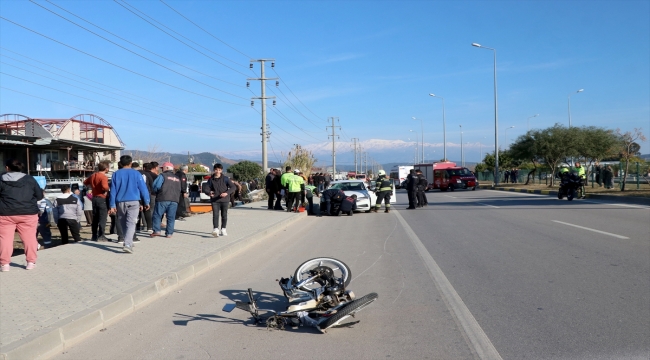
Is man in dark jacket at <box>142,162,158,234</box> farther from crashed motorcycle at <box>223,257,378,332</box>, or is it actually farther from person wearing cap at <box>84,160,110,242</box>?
crashed motorcycle at <box>223,257,378,332</box>

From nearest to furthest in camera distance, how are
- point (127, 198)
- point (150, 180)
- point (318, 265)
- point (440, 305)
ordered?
point (440, 305), point (318, 265), point (127, 198), point (150, 180)

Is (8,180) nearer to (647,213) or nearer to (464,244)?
(464,244)

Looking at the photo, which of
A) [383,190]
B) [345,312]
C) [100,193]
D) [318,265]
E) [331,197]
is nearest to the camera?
[345,312]

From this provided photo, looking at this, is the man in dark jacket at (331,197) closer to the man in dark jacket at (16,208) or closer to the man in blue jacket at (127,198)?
the man in blue jacket at (127,198)

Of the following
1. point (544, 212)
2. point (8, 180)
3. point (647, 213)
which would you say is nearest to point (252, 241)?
point (8, 180)

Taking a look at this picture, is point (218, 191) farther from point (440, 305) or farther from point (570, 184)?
point (570, 184)

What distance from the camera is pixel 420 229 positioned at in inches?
591

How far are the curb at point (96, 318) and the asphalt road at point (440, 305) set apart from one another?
0.48 feet

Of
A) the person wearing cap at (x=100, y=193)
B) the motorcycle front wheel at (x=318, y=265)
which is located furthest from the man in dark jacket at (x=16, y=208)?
the motorcycle front wheel at (x=318, y=265)

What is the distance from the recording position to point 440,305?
21.5 ft

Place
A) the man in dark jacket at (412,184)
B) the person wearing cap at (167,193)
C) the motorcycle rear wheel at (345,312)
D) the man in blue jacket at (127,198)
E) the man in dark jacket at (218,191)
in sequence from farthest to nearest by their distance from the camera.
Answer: the man in dark jacket at (412,184), the man in dark jacket at (218,191), the person wearing cap at (167,193), the man in blue jacket at (127,198), the motorcycle rear wheel at (345,312)

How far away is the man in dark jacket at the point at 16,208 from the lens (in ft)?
26.4

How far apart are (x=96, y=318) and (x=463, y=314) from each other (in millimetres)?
4034

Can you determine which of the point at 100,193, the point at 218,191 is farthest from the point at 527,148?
the point at 100,193
